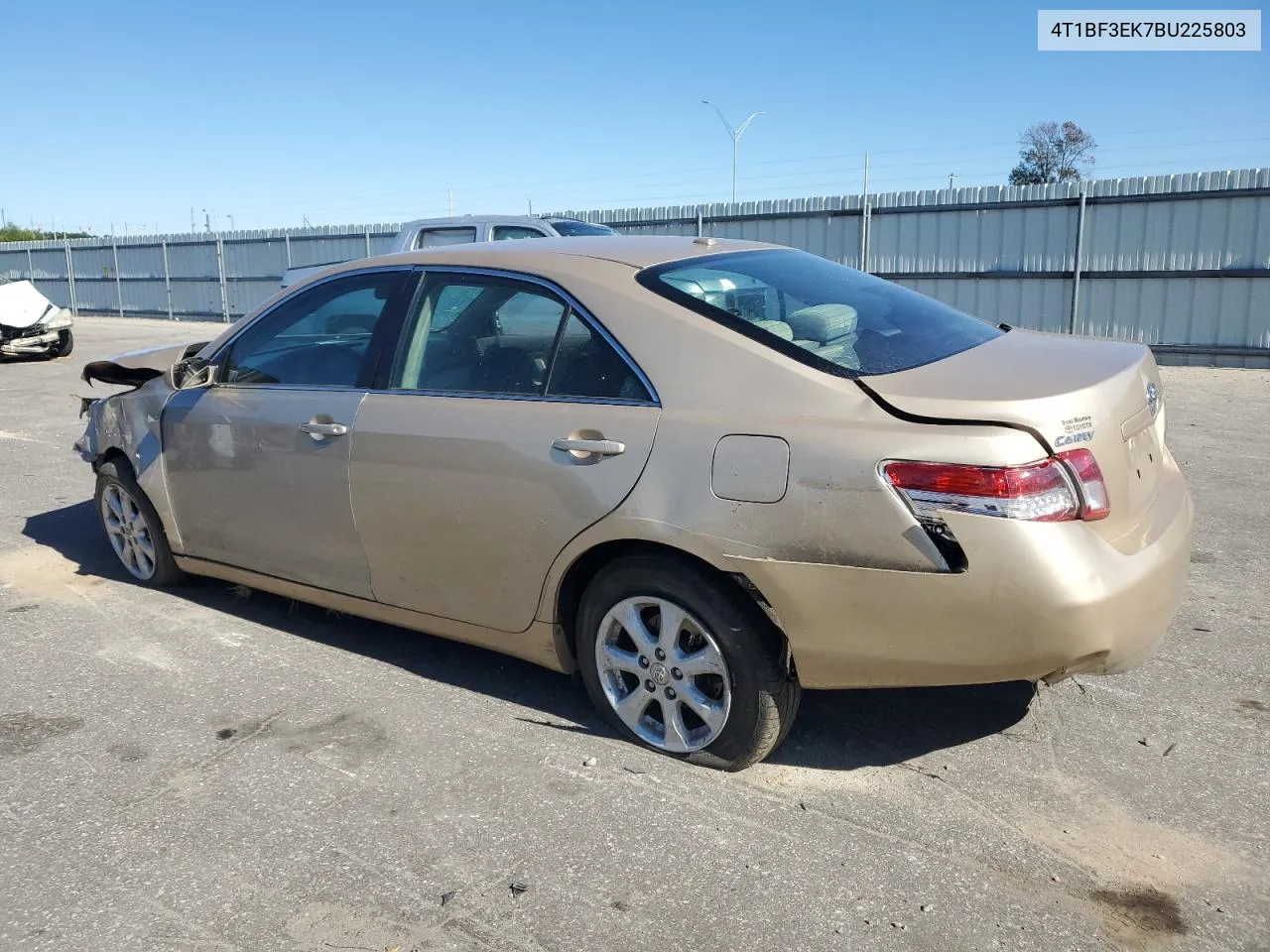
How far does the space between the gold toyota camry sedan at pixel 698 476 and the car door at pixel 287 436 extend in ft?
0.05

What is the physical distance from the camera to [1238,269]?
14195 millimetres

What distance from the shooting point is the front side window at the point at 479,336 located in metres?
3.68

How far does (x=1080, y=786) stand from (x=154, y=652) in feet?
11.8

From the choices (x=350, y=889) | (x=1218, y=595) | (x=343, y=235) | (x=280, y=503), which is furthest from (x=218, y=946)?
(x=343, y=235)

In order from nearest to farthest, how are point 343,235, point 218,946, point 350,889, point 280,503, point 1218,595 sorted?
1. point 218,946
2. point 350,889
3. point 280,503
4. point 1218,595
5. point 343,235

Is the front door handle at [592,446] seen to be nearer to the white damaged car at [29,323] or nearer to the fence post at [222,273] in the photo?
the white damaged car at [29,323]

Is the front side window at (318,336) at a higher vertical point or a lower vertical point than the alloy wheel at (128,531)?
higher

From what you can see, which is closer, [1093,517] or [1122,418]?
[1093,517]

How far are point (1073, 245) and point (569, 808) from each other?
47.5ft

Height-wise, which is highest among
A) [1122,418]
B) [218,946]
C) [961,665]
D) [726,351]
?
[726,351]

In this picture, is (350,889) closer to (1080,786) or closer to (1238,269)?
(1080,786)

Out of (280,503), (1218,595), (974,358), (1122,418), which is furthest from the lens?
(1218,595)

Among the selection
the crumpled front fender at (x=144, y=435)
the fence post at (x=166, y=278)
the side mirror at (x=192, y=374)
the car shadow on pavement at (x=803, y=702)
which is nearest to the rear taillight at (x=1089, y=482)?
the car shadow on pavement at (x=803, y=702)

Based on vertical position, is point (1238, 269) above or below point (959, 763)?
above
